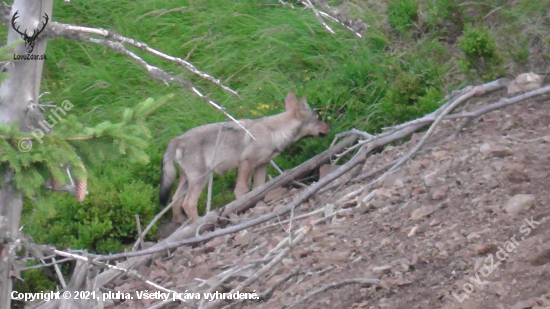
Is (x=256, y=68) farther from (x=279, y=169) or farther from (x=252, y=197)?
(x=252, y=197)

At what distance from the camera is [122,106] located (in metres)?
9.04

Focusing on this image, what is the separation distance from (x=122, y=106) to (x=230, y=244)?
4.28 meters

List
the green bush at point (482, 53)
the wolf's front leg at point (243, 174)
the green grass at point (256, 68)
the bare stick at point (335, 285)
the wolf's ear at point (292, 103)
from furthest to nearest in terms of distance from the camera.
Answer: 1. the wolf's ear at point (292, 103)
2. the wolf's front leg at point (243, 174)
3. the green grass at point (256, 68)
4. the green bush at point (482, 53)
5. the bare stick at point (335, 285)

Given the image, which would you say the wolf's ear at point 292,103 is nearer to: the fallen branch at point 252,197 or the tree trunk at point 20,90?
the fallen branch at point 252,197

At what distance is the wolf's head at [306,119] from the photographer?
764cm

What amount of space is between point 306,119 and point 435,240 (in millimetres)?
4109

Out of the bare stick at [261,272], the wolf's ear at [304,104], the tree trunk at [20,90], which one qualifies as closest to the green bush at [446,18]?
the wolf's ear at [304,104]

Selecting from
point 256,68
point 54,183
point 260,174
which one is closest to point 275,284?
point 54,183

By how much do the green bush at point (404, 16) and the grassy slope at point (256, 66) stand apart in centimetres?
2

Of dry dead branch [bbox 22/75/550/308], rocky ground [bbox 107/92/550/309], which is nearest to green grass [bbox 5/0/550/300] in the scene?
dry dead branch [bbox 22/75/550/308]

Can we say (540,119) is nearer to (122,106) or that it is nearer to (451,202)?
(451,202)

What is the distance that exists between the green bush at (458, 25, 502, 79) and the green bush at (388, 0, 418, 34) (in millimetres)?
2559

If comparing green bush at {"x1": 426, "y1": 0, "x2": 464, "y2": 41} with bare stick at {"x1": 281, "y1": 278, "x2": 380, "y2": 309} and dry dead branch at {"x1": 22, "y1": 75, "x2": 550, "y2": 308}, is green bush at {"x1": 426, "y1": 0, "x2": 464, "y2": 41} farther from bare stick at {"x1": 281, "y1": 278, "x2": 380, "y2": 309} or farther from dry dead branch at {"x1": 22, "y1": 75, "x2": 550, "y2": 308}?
bare stick at {"x1": 281, "y1": 278, "x2": 380, "y2": 309}

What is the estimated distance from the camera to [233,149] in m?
7.33
